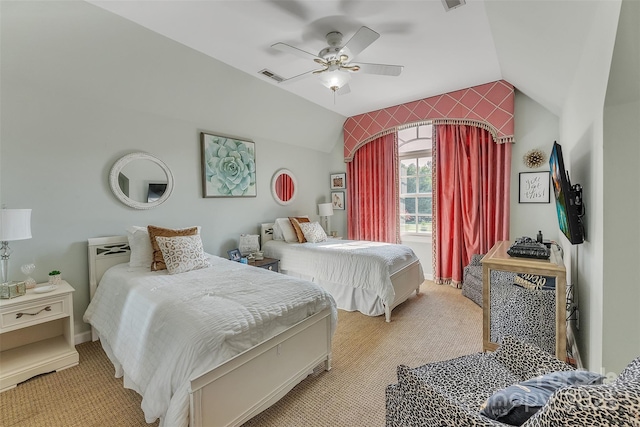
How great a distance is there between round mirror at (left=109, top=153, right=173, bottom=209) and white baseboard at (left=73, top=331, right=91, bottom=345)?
4.22 ft

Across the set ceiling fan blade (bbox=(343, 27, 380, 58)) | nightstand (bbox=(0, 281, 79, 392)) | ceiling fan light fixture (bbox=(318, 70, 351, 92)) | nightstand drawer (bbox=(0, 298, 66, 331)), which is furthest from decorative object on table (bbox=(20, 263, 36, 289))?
ceiling fan blade (bbox=(343, 27, 380, 58))

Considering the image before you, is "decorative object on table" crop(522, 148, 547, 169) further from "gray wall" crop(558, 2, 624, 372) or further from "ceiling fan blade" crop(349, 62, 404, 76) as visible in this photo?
"ceiling fan blade" crop(349, 62, 404, 76)

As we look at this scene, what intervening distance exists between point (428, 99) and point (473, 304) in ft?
9.81

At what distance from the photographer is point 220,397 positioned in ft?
4.67

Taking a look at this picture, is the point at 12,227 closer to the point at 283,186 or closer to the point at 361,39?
the point at 361,39

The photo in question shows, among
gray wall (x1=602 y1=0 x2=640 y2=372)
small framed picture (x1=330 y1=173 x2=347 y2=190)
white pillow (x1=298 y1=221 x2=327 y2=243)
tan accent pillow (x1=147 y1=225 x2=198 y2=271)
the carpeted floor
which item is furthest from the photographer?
small framed picture (x1=330 y1=173 x2=347 y2=190)

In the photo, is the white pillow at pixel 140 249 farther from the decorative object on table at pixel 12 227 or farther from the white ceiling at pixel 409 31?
the white ceiling at pixel 409 31

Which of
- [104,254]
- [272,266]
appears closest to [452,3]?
[272,266]

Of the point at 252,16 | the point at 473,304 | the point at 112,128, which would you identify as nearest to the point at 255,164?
the point at 112,128

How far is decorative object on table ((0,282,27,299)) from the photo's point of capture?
2027 millimetres

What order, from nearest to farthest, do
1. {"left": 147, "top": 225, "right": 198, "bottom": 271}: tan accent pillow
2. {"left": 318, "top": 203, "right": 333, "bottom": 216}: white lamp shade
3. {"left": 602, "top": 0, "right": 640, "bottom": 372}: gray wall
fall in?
1. {"left": 602, "top": 0, "right": 640, "bottom": 372}: gray wall
2. {"left": 147, "top": 225, "right": 198, "bottom": 271}: tan accent pillow
3. {"left": 318, "top": 203, "right": 333, "bottom": 216}: white lamp shade

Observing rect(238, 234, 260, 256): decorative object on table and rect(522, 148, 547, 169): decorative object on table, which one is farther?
rect(238, 234, 260, 256): decorative object on table

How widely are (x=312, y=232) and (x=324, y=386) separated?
7.95ft

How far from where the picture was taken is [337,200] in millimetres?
5520
